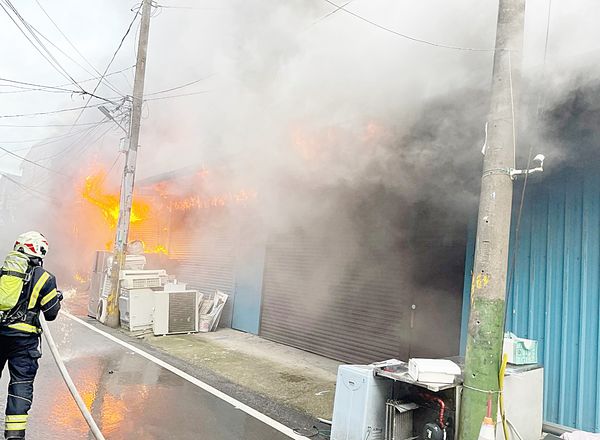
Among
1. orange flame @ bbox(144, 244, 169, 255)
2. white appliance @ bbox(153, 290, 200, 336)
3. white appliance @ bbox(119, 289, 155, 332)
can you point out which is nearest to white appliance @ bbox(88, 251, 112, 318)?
white appliance @ bbox(119, 289, 155, 332)

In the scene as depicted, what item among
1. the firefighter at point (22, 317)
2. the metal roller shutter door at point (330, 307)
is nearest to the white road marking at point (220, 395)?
the firefighter at point (22, 317)

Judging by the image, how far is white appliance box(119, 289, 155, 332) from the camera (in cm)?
864

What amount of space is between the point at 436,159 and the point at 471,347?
2.99 m

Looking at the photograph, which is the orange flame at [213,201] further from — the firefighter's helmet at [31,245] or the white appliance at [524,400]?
the white appliance at [524,400]

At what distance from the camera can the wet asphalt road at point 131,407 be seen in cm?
366

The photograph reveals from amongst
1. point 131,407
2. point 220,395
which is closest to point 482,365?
point 220,395

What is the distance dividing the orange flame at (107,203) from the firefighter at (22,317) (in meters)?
9.12

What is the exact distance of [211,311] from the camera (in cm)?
935

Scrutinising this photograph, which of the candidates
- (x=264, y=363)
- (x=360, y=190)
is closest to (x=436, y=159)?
(x=360, y=190)

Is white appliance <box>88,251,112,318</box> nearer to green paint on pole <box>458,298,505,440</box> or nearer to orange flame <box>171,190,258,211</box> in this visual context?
orange flame <box>171,190,258,211</box>

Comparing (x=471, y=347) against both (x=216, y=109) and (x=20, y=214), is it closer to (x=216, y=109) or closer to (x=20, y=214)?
(x=216, y=109)

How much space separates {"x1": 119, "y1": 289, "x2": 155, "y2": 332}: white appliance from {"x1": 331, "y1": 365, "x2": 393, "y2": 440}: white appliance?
6379 mm

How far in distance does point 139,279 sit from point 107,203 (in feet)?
25.5

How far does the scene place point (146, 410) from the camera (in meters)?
4.20
